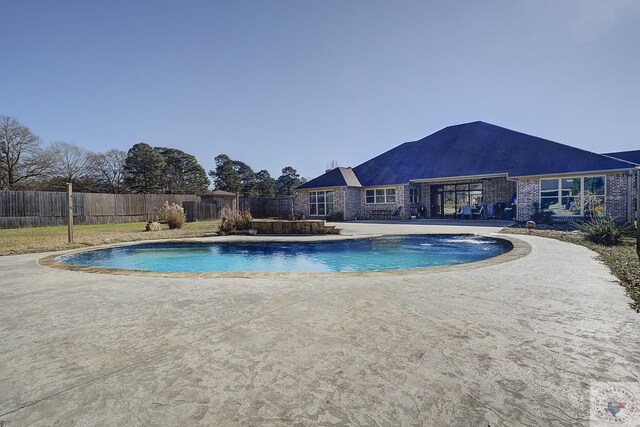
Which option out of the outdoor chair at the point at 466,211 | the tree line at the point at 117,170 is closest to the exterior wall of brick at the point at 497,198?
the outdoor chair at the point at 466,211

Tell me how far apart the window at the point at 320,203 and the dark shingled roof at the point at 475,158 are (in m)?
0.84

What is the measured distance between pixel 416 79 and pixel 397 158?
11.4 meters

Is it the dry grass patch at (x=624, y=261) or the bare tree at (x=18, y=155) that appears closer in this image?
the dry grass patch at (x=624, y=261)

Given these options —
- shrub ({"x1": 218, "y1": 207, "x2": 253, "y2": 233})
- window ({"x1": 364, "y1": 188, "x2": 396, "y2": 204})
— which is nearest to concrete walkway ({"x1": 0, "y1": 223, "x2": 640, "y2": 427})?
shrub ({"x1": 218, "y1": 207, "x2": 253, "y2": 233})

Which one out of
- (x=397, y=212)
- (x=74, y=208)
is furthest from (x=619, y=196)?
(x=74, y=208)

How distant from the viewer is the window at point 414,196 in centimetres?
2250

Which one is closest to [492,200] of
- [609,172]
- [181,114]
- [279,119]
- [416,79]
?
[609,172]

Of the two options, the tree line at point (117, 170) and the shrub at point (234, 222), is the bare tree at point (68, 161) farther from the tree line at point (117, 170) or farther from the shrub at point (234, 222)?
the shrub at point (234, 222)

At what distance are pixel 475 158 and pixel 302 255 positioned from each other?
15.6m

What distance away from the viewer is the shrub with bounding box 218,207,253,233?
13922 millimetres

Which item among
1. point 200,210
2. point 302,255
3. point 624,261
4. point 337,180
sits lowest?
point 302,255

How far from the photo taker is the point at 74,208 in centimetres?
1855

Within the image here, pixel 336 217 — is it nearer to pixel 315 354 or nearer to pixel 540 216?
pixel 540 216

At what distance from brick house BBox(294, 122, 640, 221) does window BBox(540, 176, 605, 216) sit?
0.04 meters
